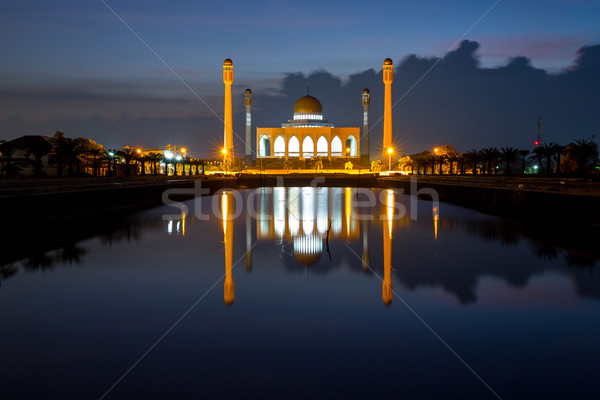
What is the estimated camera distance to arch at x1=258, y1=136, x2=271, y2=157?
227ft

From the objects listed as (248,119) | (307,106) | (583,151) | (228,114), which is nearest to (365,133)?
(307,106)

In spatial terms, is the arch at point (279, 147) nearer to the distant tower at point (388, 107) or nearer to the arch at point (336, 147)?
the arch at point (336, 147)

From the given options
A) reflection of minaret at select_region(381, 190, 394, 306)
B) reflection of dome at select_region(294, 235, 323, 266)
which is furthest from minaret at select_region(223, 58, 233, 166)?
reflection of dome at select_region(294, 235, 323, 266)

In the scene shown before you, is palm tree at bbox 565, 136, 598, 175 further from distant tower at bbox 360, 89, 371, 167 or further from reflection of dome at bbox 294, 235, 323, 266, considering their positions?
distant tower at bbox 360, 89, 371, 167

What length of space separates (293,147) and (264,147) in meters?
4.92

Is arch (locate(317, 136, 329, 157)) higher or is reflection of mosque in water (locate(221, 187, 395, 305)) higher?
arch (locate(317, 136, 329, 157))

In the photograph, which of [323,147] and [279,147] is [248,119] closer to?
[279,147]

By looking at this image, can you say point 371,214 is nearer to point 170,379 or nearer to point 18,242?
point 18,242

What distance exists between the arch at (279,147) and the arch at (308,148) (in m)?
2.96

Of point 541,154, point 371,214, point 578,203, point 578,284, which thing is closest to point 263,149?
point 541,154

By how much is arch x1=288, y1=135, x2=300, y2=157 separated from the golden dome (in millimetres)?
3906

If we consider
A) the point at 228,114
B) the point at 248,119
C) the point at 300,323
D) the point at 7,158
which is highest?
the point at 248,119

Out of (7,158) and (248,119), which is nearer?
(7,158)

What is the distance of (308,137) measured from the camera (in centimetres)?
6706
